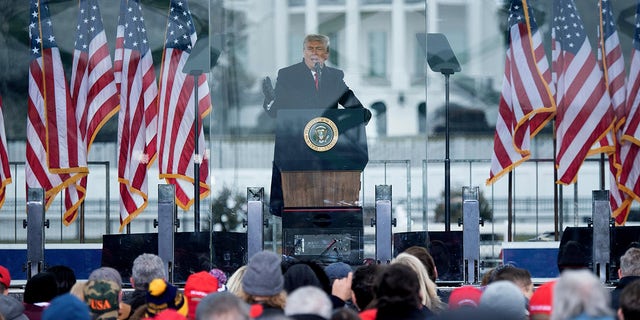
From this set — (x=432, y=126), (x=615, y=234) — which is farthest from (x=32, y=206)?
(x=615, y=234)

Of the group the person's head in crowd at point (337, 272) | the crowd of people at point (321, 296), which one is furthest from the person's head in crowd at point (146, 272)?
the person's head in crowd at point (337, 272)

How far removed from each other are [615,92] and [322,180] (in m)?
3.17

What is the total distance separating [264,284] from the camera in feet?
24.2

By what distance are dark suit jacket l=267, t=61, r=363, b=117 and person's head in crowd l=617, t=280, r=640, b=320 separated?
724 cm

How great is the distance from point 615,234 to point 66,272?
5.81 m

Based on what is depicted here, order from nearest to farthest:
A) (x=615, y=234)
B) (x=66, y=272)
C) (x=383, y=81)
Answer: (x=66, y=272) < (x=615, y=234) < (x=383, y=81)

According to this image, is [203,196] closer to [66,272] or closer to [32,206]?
[32,206]

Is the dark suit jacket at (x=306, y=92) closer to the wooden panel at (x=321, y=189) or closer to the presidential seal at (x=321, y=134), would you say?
the presidential seal at (x=321, y=134)

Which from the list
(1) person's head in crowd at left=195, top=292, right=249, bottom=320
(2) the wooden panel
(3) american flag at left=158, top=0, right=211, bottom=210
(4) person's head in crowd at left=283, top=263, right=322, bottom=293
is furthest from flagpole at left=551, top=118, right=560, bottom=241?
(1) person's head in crowd at left=195, top=292, right=249, bottom=320

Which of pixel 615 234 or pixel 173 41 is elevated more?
pixel 173 41

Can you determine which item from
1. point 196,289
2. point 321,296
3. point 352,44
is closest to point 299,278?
point 196,289

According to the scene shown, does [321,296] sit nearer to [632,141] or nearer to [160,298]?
[160,298]

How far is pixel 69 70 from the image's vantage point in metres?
14.4

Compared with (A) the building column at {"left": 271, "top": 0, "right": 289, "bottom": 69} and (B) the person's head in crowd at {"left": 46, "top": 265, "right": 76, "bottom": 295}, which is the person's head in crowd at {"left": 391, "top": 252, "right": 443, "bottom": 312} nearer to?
(B) the person's head in crowd at {"left": 46, "top": 265, "right": 76, "bottom": 295}
